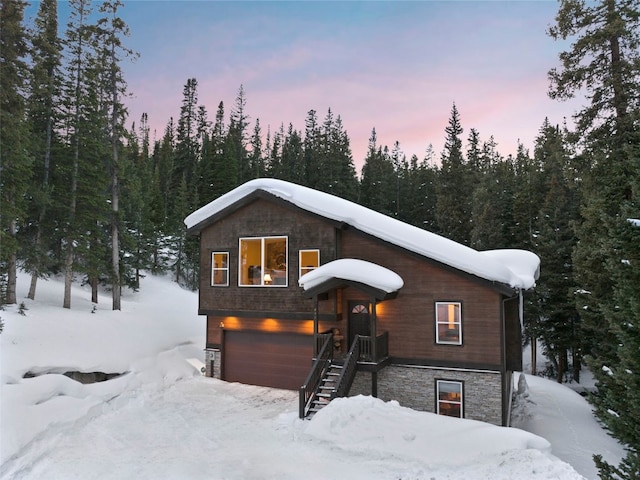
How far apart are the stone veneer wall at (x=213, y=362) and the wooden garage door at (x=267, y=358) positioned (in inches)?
10.2

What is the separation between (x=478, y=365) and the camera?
12.2 metres

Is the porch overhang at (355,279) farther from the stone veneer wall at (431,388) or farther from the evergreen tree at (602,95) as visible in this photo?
the evergreen tree at (602,95)

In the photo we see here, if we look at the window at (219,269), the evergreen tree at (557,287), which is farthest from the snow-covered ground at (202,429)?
the evergreen tree at (557,287)

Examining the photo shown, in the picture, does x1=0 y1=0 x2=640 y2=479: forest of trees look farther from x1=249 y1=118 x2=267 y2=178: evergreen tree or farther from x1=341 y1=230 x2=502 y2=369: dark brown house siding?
x1=249 y1=118 x2=267 y2=178: evergreen tree

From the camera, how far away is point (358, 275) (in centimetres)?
1236

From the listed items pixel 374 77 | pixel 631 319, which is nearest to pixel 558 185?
pixel 374 77

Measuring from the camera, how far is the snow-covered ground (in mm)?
8203

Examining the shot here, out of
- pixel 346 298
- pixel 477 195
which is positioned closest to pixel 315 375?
pixel 346 298

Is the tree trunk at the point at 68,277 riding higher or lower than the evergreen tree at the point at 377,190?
lower

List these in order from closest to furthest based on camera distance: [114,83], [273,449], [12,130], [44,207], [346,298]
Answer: [273,449] < [12,130] < [346,298] < [44,207] < [114,83]

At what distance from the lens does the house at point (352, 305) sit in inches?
481

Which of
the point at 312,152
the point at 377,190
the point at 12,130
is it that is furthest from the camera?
the point at 312,152

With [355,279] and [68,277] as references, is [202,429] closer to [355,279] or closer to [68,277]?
[355,279]

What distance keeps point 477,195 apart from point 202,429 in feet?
95.1
